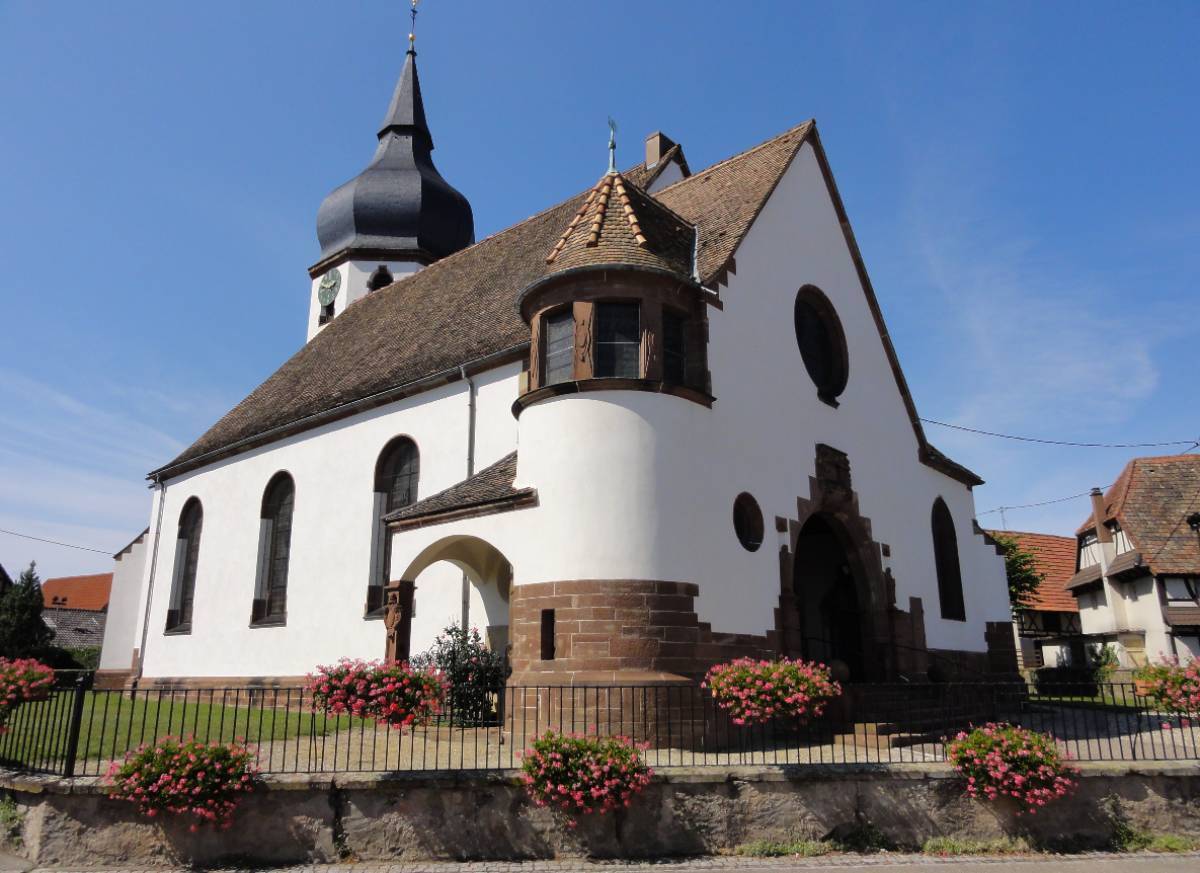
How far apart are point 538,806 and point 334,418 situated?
13.5 m

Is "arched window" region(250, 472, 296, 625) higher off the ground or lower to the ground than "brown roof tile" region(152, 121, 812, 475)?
lower

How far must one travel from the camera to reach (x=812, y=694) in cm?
938

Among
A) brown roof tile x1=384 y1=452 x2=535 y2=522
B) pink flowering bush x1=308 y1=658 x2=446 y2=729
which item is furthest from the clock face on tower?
pink flowering bush x1=308 y1=658 x2=446 y2=729

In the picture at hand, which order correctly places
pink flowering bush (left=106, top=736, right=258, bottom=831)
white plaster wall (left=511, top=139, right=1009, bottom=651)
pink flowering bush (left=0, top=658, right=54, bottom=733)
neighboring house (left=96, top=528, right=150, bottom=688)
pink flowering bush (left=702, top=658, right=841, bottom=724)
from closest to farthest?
1. pink flowering bush (left=106, top=736, right=258, bottom=831)
2. pink flowering bush (left=702, top=658, right=841, bottom=724)
3. pink flowering bush (left=0, top=658, right=54, bottom=733)
4. white plaster wall (left=511, top=139, right=1009, bottom=651)
5. neighboring house (left=96, top=528, right=150, bottom=688)

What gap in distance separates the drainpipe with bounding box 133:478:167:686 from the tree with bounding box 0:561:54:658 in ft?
31.8

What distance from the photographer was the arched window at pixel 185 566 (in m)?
24.1

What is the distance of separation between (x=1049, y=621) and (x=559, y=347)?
34982mm

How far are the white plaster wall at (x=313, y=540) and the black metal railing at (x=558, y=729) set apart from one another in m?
3.55

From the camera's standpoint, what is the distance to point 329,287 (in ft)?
101

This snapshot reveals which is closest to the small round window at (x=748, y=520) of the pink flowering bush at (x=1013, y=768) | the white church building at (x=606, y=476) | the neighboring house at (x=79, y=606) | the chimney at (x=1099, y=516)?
the white church building at (x=606, y=476)

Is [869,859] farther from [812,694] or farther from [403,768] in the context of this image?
[403,768]

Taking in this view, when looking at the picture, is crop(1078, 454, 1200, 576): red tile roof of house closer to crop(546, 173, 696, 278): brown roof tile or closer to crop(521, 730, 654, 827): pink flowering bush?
crop(546, 173, 696, 278): brown roof tile

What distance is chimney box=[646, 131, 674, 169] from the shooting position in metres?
21.9

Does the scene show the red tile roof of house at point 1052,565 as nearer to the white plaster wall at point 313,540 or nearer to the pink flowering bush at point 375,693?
the white plaster wall at point 313,540
